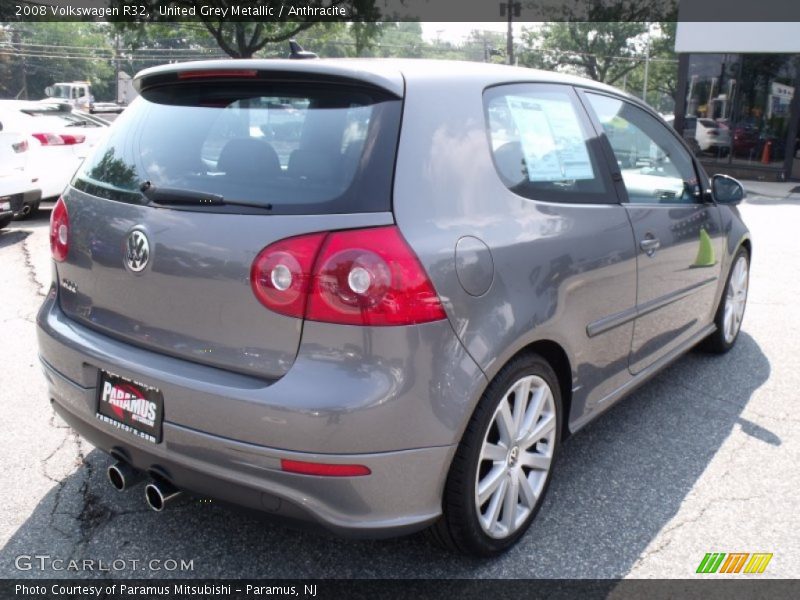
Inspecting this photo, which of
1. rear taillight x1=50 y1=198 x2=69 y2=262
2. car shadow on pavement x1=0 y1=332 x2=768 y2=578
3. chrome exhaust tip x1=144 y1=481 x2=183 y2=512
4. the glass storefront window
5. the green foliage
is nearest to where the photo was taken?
chrome exhaust tip x1=144 y1=481 x2=183 y2=512

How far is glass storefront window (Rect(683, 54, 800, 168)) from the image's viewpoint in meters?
17.5

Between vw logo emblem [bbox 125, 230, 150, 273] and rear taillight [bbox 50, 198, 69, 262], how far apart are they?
43 centimetres

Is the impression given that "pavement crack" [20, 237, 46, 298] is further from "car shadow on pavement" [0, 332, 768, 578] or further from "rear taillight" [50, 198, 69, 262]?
"rear taillight" [50, 198, 69, 262]

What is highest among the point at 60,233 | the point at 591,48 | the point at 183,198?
the point at 591,48

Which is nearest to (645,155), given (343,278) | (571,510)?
(571,510)

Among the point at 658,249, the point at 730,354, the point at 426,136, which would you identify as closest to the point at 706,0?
the point at 730,354

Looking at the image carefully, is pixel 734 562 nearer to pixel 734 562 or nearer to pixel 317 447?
pixel 734 562

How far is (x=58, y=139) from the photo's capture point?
945 cm

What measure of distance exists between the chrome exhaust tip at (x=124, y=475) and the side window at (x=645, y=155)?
7.60 feet

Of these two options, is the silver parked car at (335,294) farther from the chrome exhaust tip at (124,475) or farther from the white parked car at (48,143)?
the white parked car at (48,143)

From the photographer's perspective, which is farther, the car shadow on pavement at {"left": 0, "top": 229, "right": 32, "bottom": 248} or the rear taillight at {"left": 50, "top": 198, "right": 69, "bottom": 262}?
the car shadow on pavement at {"left": 0, "top": 229, "right": 32, "bottom": 248}

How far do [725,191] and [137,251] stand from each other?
3247mm

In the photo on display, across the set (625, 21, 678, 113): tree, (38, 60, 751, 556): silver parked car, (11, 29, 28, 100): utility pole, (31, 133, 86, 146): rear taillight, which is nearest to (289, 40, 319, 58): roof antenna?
(38, 60, 751, 556): silver parked car

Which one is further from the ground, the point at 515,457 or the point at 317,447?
the point at 317,447
